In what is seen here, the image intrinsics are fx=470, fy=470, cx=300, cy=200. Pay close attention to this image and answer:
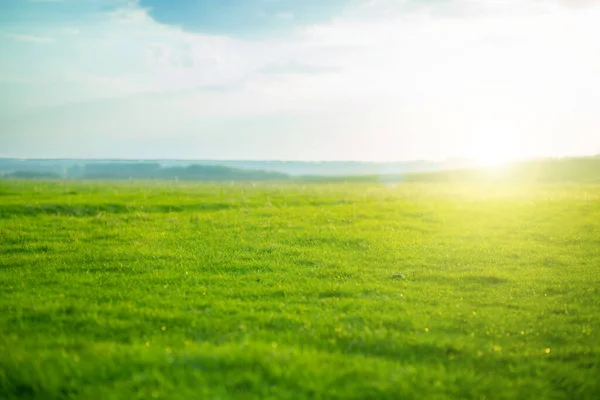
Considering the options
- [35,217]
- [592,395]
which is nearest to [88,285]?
[592,395]

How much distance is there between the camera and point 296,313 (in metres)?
10.8

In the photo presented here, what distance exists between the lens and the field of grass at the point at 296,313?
765 centimetres

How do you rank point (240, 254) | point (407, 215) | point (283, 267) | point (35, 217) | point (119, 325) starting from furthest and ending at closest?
point (407, 215)
point (35, 217)
point (240, 254)
point (283, 267)
point (119, 325)

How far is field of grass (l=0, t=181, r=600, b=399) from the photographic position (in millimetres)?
7652

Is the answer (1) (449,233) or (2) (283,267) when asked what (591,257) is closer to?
(1) (449,233)

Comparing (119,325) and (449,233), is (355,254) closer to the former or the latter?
(449,233)

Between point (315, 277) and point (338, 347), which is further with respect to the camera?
point (315, 277)

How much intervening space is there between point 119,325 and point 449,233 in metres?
16.7

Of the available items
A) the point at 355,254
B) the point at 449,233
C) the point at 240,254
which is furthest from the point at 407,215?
the point at 240,254

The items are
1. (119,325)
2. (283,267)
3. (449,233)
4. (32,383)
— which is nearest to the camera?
(32,383)

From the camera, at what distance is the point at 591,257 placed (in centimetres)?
1725

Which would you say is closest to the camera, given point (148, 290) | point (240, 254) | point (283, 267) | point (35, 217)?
point (148, 290)

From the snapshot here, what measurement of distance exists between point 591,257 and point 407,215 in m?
12.1

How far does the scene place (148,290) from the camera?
12516mm
